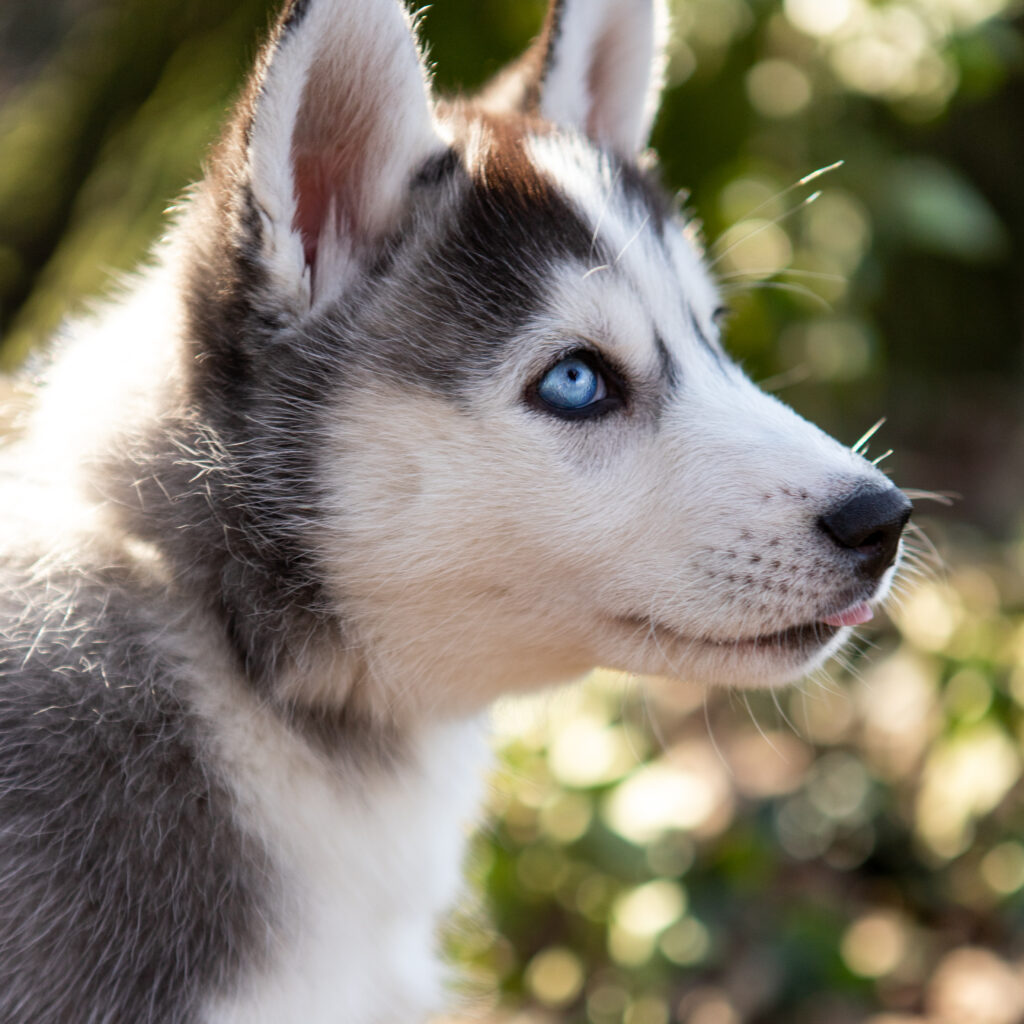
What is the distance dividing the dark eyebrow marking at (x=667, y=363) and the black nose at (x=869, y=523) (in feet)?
1.22

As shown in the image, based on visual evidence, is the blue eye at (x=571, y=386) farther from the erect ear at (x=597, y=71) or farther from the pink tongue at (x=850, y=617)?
the erect ear at (x=597, y=71)

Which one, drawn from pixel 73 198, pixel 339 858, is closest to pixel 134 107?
pixel 73 198

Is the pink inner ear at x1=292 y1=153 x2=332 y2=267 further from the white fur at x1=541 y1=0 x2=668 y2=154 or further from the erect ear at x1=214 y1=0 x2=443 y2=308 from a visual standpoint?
the white fur at x1=541 y1=0 x2=668 y2=154

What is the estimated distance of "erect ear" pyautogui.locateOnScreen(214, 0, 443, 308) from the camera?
1776 millimetres

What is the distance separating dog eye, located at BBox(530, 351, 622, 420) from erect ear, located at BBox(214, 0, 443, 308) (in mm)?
406

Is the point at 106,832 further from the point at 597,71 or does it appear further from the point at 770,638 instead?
the point at 597,71

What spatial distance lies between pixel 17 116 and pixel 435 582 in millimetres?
3156

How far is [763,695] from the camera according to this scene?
3.76m

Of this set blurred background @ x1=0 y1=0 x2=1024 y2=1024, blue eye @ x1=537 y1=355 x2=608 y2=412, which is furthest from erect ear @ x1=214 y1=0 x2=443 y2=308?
blurred background @ x1=0 y1=0 x2=1024 y2=1024

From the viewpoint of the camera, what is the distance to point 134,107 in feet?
12.6

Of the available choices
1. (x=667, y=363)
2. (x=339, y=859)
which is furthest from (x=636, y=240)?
(x=339, y=859)

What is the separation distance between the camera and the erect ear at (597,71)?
7.95 feet

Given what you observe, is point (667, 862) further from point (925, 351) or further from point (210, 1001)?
point (925, 351)

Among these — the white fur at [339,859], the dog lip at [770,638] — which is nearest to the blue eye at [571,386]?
the dog lip at [770,638]
